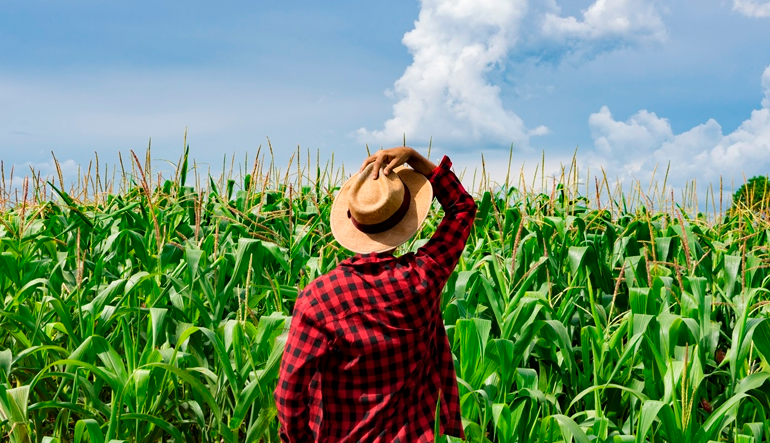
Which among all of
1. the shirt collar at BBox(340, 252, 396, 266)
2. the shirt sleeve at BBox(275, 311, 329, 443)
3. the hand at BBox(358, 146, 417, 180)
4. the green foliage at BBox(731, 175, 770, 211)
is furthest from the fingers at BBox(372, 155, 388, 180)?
the green foliage at BBox(731, 175, 770, 211)

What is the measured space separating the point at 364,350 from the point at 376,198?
1.59 feet

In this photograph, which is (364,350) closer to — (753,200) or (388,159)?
(388,159)

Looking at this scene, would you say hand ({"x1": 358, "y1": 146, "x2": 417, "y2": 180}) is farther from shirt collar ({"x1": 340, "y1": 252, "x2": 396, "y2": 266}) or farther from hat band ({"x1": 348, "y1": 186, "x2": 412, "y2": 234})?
shirt collar ({"x1": 340, "y1": 252, "x2": 396, "y2": 266})

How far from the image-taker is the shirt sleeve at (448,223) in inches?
89.2

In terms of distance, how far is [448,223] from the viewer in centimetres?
233

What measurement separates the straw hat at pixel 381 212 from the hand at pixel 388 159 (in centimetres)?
2

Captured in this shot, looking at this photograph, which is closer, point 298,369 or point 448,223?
point 298,369

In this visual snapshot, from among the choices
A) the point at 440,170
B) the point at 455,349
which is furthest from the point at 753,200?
the point at 440,170

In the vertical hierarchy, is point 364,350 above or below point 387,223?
below

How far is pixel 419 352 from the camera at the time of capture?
2230 mm

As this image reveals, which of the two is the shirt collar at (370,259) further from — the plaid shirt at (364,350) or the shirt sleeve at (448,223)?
the shirt sleeve at (448,223)

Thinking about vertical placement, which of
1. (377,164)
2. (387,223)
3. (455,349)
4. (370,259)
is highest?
(377,164)

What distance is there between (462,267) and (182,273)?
172 centimetres

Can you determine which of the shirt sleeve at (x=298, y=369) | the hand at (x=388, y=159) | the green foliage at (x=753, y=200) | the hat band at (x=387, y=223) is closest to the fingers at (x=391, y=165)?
the hand at (x=388, y=159)
